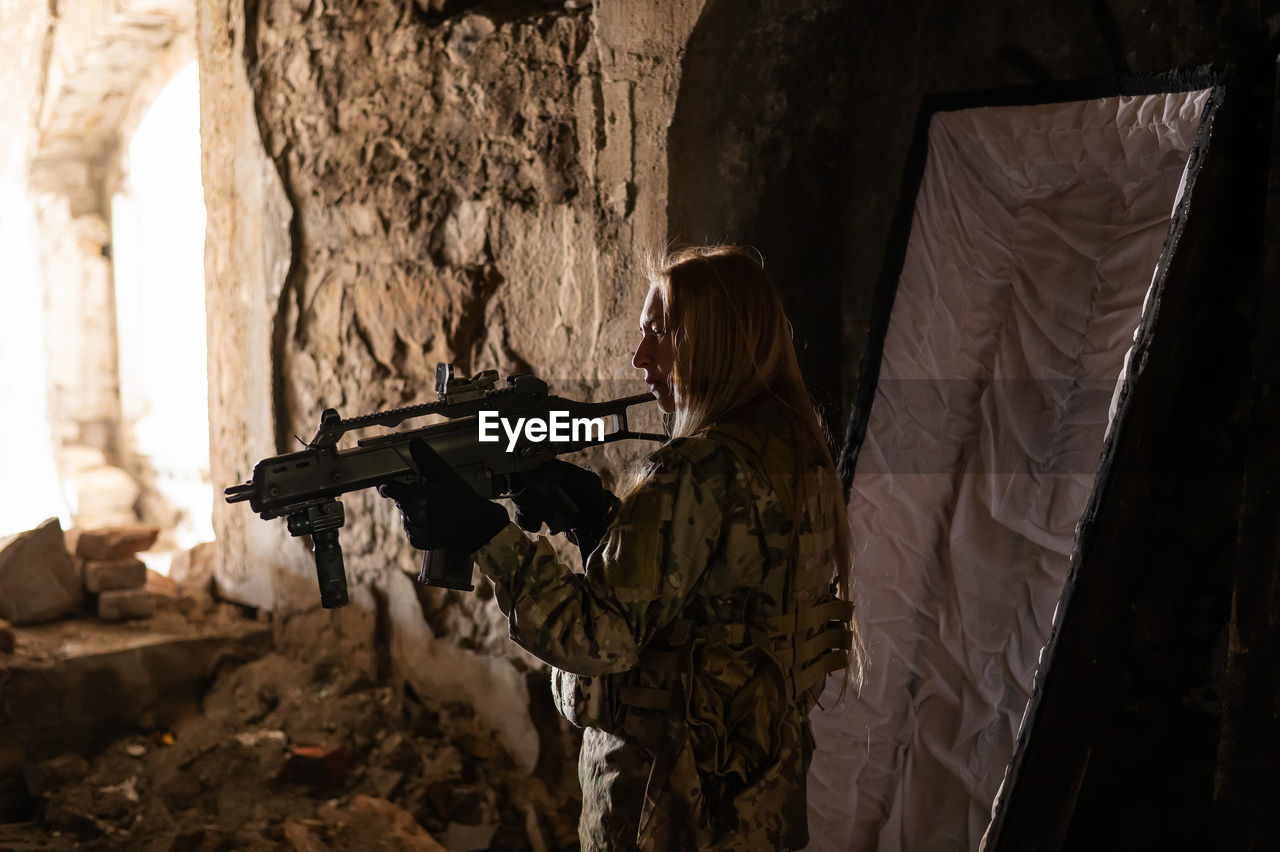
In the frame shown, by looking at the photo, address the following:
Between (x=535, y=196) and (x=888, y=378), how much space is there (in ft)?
3.69

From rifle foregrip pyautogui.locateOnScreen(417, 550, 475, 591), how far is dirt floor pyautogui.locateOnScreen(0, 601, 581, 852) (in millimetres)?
1527

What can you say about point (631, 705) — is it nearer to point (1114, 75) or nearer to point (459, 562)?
point (459, 562)

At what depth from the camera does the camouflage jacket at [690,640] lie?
1.46 meters

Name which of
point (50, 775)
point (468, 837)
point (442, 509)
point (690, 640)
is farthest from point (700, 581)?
point (50, 775)

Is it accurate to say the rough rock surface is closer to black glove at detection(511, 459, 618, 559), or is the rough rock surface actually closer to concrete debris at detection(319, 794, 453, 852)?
concrete debris at detection(319, 794, 453, 852)

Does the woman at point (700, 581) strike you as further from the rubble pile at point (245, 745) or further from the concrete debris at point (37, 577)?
the concrete debris at point (37, 577)

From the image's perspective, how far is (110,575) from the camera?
380 centimetres

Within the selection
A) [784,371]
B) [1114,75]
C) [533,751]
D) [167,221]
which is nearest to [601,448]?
[533,751]

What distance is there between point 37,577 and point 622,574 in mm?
3138

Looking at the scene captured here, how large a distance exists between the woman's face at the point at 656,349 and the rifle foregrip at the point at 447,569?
407mm

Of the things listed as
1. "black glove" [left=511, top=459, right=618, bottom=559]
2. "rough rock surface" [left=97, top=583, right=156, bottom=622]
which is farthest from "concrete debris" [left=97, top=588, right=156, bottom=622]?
"black glove" [left=511, top=459, right=618, bottom=559]

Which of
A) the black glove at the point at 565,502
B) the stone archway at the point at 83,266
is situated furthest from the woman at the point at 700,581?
the stone archway at the point at 83,266

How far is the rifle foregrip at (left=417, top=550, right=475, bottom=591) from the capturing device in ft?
5.05

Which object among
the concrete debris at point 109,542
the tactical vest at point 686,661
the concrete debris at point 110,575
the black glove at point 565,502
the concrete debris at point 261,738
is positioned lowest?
the concrete debris at point 261,738
